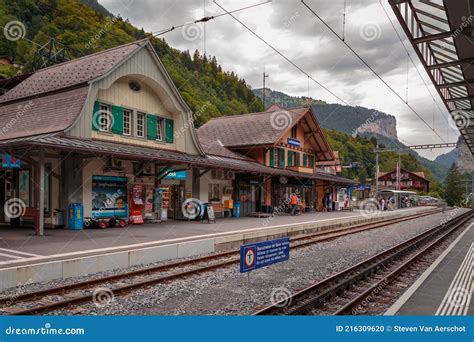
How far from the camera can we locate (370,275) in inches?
416

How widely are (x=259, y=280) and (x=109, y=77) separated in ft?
39.0

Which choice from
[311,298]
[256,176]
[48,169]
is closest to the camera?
[311,298]

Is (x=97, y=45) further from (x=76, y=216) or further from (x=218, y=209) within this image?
(x=76, y=216)

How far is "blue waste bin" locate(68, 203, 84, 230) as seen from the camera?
16.0 m

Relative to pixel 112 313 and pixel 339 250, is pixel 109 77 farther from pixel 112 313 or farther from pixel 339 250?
pixel 112 313

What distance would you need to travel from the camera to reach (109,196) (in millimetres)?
18062

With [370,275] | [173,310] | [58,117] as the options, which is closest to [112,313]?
[173,310]

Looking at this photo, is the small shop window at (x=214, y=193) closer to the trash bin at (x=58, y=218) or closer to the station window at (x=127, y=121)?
the station window at (x=127, y=121)
